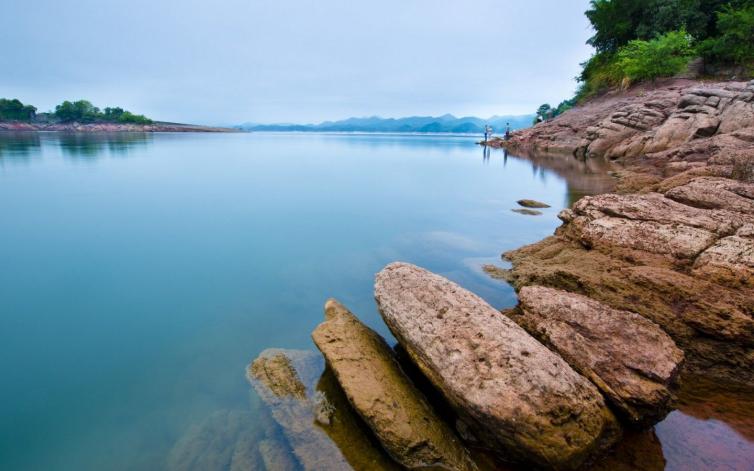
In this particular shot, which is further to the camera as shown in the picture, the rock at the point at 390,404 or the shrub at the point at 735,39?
the shrub at the point at 735,39

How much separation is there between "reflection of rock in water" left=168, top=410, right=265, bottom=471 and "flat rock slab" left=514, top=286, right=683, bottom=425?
3.65m

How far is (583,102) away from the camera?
158 feet

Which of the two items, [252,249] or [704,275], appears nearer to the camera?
[704,275]

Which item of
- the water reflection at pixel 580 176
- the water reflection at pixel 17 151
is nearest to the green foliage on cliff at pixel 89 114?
the water reflection at pixel 17 151

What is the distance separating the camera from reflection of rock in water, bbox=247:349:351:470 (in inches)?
156

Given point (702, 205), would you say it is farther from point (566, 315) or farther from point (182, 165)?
point (182, 165)

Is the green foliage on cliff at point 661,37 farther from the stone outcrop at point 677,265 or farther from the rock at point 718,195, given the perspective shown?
the stone outcrop at point 677,265

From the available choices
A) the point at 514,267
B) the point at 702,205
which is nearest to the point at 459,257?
the point at 514,267

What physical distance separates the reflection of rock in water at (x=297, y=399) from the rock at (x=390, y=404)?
56 centimetres

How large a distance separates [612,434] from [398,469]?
2188 mm

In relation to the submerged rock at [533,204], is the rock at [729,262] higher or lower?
higher

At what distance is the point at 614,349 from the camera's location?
424cm

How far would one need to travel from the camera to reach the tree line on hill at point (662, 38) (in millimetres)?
33188

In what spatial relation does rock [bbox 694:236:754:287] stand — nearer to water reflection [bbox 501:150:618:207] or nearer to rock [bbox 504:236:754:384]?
rock [bbox 504:236:754:384]
